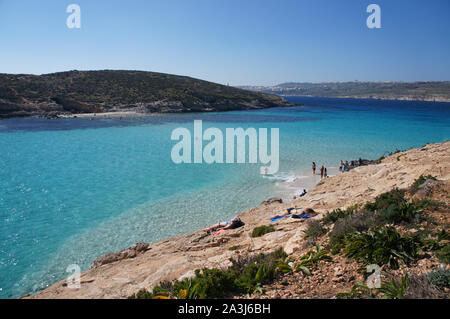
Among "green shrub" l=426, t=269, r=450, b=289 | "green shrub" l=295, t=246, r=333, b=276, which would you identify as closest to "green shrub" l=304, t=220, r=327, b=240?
"green shrub" l=295, t=246, r=333, b=276

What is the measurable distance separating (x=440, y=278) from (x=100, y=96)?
3105 inches

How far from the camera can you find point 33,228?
38.6ft

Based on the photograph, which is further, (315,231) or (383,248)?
(315,231)

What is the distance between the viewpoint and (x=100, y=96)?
71375mm

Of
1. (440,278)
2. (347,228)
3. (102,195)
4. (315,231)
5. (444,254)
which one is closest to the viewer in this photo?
(440,278)

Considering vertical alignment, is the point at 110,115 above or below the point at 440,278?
above

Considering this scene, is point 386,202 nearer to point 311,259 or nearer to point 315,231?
point 315,231

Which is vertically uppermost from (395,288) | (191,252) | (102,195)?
(395,288)

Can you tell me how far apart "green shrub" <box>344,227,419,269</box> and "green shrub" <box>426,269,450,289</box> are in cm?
71

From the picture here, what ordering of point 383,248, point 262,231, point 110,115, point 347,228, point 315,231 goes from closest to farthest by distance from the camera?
point 383,248
point 347,228
point 315,231
point 262,231
point 110,115

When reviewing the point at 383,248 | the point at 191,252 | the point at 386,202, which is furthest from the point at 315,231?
the point at 191,252
